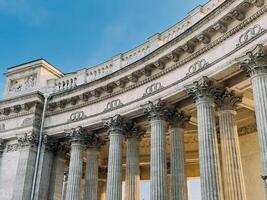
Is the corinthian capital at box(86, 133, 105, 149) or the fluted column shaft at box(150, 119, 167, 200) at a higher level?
the corinthian capital at box(86, 133, 105, 149)

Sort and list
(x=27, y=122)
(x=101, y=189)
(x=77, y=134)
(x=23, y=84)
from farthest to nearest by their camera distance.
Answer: (x=101, y=189), (x=23, y=84), (x=27, y=122), (x=77, y=134)

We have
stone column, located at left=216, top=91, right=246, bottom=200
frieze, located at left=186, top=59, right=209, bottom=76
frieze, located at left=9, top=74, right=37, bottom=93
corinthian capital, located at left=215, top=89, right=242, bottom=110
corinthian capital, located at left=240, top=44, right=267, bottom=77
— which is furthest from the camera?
frieze, located at left=9, top=74, right=37, bottom=93

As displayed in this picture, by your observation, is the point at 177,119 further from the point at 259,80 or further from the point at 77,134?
the point at 77,134

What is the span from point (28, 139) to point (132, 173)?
8825 millimetres

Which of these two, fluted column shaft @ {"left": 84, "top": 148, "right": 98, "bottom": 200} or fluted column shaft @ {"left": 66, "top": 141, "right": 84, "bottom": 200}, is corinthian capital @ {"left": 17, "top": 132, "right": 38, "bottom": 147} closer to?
fluted column shaft @ {"left": 66, "top": 141, "right": 84, "bottom": 200}

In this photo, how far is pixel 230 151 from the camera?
77.1 ft

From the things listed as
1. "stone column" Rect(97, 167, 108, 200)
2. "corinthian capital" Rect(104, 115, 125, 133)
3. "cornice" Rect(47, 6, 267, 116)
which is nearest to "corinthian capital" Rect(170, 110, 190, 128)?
"cornice" Rect(47, 6, 267, 116)

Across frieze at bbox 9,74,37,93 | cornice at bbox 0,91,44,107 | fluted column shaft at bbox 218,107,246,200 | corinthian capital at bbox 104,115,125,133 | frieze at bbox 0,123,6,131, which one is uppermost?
frieze at bbox 9,74,37,93

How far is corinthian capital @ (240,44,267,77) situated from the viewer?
68.1 feet

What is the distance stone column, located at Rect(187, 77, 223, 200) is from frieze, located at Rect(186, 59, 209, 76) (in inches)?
35.6

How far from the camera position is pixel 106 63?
1296 inches

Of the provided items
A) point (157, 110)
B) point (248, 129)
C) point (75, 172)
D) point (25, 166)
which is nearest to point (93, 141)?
point (75, 172)

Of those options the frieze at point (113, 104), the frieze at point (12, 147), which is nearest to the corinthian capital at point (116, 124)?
the frieze at point (113, 104)

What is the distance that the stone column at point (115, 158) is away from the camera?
2748 centimetres
